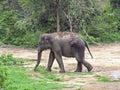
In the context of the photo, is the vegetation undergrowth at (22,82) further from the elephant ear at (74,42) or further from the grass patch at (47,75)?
the elephant ear at (74,42)

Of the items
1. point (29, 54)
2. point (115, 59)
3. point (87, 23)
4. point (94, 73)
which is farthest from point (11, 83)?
point (87, 23)

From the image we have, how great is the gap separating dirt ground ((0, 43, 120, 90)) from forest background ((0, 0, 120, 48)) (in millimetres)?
1560

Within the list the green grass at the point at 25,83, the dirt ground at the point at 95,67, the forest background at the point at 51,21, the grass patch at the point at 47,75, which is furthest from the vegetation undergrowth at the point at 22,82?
the forest background at the point at 51,21

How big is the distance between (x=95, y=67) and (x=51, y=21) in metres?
11.3

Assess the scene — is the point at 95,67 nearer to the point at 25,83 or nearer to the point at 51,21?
the point at 25,83

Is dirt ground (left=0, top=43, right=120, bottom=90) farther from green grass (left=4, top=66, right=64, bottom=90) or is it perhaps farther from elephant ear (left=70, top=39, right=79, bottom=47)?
elephant ear (left=70, top=39, right=79, bottom=47)

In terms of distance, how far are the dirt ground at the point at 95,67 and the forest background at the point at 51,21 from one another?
1.56m

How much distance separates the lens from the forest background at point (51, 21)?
90.5 feet

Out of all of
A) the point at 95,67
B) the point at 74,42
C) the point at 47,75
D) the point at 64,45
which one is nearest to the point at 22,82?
the point at 47,75

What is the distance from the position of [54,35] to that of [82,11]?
1134 centimetres

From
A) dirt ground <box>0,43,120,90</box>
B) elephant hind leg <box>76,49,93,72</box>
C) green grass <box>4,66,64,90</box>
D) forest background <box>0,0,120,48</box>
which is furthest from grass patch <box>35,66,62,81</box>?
forest background <box>0,0,120,48</box>

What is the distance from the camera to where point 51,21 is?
94.7ft

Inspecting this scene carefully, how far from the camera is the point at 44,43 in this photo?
17000 millimetres

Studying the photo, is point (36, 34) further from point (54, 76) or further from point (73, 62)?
point (54, 76)
